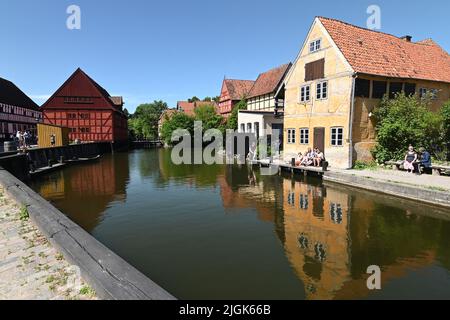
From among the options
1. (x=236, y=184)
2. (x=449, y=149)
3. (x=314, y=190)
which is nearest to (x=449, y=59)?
(x=449, y=149)

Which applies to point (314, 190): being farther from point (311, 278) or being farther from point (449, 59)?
point (449, 59)

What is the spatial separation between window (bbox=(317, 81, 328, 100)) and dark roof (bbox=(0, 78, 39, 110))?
4034cm

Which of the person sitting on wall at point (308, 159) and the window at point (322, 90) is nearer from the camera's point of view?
the window at point (322, 90)

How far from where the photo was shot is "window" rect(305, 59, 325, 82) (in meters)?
22.6

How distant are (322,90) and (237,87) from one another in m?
34.9

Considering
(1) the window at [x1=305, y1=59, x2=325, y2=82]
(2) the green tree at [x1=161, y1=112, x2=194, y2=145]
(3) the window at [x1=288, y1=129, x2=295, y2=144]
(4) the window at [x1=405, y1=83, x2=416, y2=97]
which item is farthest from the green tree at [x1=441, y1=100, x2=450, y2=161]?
(2) the green tree at [x1=161, y1=112, x2=194, y2=145]

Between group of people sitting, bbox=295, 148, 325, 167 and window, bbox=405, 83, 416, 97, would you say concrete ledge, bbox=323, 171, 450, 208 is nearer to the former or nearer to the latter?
group of people sitting, bbox=295, 148, 325, 167

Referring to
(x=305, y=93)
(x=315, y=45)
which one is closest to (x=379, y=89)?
(x=305, y=93)

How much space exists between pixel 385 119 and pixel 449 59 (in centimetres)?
1212

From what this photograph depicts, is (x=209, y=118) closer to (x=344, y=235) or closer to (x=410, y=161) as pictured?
(x=410, y=161)

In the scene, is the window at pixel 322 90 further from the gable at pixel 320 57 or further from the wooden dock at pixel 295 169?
the wooden dock at pixel 295 169

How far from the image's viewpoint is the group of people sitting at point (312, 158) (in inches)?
878

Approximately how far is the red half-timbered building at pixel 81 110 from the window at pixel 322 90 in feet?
118

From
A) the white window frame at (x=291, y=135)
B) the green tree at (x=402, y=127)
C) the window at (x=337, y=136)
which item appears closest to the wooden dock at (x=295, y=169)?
the window at (x=337, y=136)
